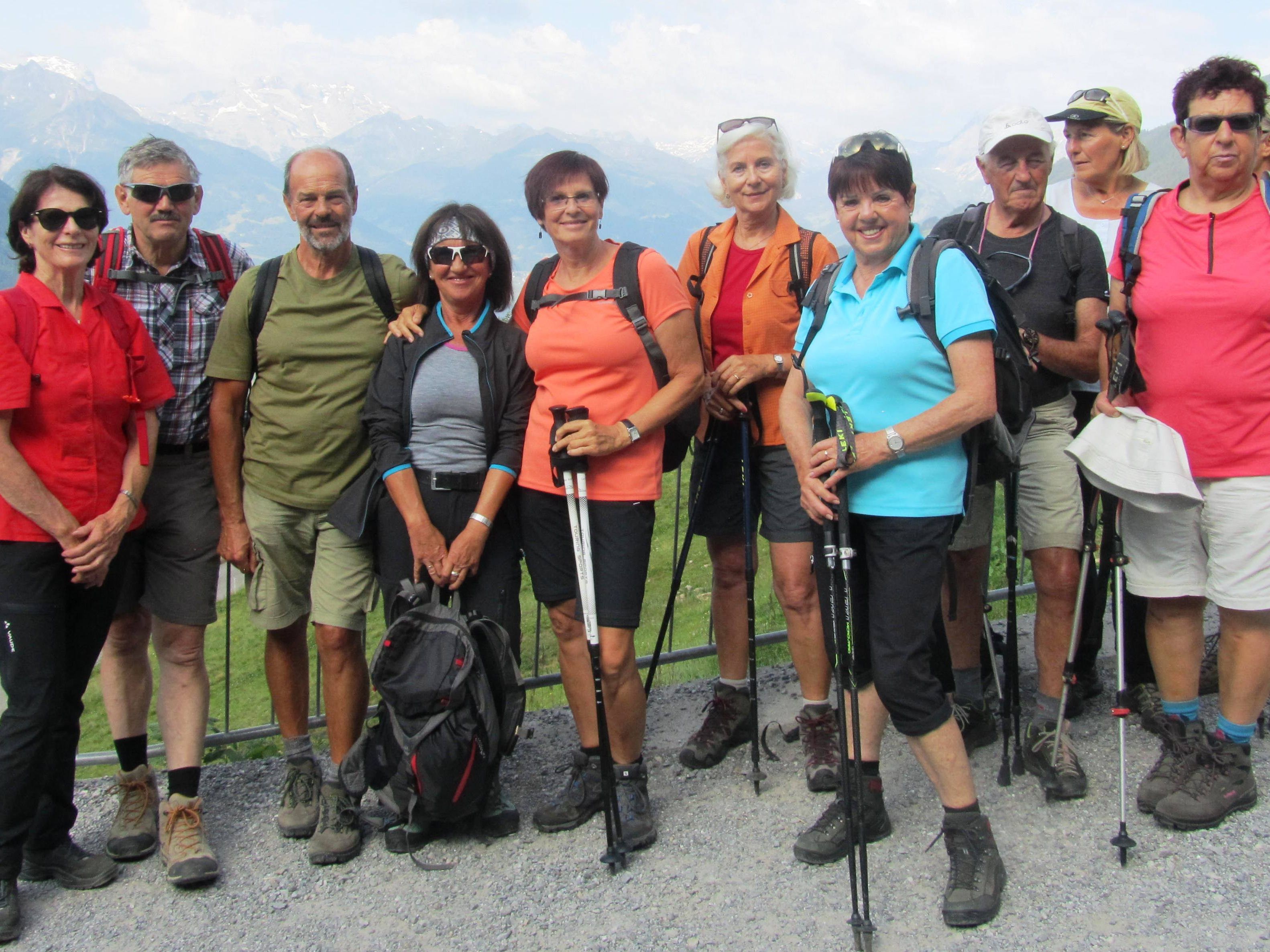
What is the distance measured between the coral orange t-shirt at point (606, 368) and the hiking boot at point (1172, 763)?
2237 millimetres

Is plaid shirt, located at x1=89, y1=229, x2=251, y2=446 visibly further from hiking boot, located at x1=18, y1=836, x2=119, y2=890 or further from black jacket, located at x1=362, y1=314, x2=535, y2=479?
hiking boot, located at x1=18, y1=836, x2=119, y2=890

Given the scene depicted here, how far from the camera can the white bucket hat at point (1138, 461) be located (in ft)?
11.3

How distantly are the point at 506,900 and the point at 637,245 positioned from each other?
2.48 metres

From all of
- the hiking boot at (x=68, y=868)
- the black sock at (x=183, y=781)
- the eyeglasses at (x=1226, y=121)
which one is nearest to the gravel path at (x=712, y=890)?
the hiking boot at (x=68, y=868)

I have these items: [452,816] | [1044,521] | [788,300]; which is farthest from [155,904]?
[1044,521]

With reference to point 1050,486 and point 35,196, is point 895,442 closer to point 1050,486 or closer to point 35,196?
point 1050,486

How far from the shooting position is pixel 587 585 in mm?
3633

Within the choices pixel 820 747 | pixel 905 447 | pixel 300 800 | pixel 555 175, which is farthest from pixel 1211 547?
pixel 300 800

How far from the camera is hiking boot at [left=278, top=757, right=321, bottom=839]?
3941 millimetres

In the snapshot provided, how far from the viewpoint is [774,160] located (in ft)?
13.6

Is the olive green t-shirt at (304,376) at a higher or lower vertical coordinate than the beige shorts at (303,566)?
higher

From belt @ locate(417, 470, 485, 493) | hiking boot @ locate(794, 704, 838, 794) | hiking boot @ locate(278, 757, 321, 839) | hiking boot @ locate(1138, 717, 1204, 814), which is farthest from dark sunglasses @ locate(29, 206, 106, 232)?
hiking boot @ locate(1138, 717, 1204, 814)

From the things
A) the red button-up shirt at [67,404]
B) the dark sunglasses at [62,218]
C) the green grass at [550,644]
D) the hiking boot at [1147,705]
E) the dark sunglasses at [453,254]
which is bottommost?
the green grass at [550,644]

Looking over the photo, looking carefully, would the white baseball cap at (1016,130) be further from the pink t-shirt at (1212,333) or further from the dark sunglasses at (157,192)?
the dark sunglasses at (157,192)
